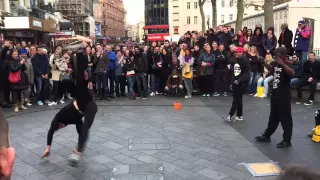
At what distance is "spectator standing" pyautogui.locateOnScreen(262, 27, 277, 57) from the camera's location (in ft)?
40.5

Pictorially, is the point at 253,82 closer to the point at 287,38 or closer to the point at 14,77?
the point at 287,38

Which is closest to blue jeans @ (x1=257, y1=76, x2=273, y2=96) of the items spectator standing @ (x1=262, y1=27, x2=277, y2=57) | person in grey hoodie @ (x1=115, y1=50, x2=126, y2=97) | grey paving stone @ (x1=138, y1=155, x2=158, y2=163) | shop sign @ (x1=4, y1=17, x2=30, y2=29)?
spectator standing @ (x1=262, y1=27, x2=277, y2=57)

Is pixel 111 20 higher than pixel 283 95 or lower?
higher

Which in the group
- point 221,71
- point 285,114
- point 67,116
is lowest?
point 285,114

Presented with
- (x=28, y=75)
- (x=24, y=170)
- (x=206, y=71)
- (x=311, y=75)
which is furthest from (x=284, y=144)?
(x=28, y=75)

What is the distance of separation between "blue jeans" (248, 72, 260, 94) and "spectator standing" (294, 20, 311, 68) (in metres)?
1.61

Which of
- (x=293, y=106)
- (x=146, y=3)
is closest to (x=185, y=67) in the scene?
(x=293, y=106)

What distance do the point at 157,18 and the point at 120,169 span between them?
84.2 meters

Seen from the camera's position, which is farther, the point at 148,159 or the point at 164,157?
the point at 164,157

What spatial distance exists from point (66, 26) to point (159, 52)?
105 ft

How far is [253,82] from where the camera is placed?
12.5 m

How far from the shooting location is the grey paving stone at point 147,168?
501cm

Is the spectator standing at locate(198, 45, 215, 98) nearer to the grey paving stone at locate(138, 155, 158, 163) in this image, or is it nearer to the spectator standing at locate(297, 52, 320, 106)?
the spectator standing at locate(297, 52, 320, 106)

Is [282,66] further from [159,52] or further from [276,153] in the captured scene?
[159,52]
